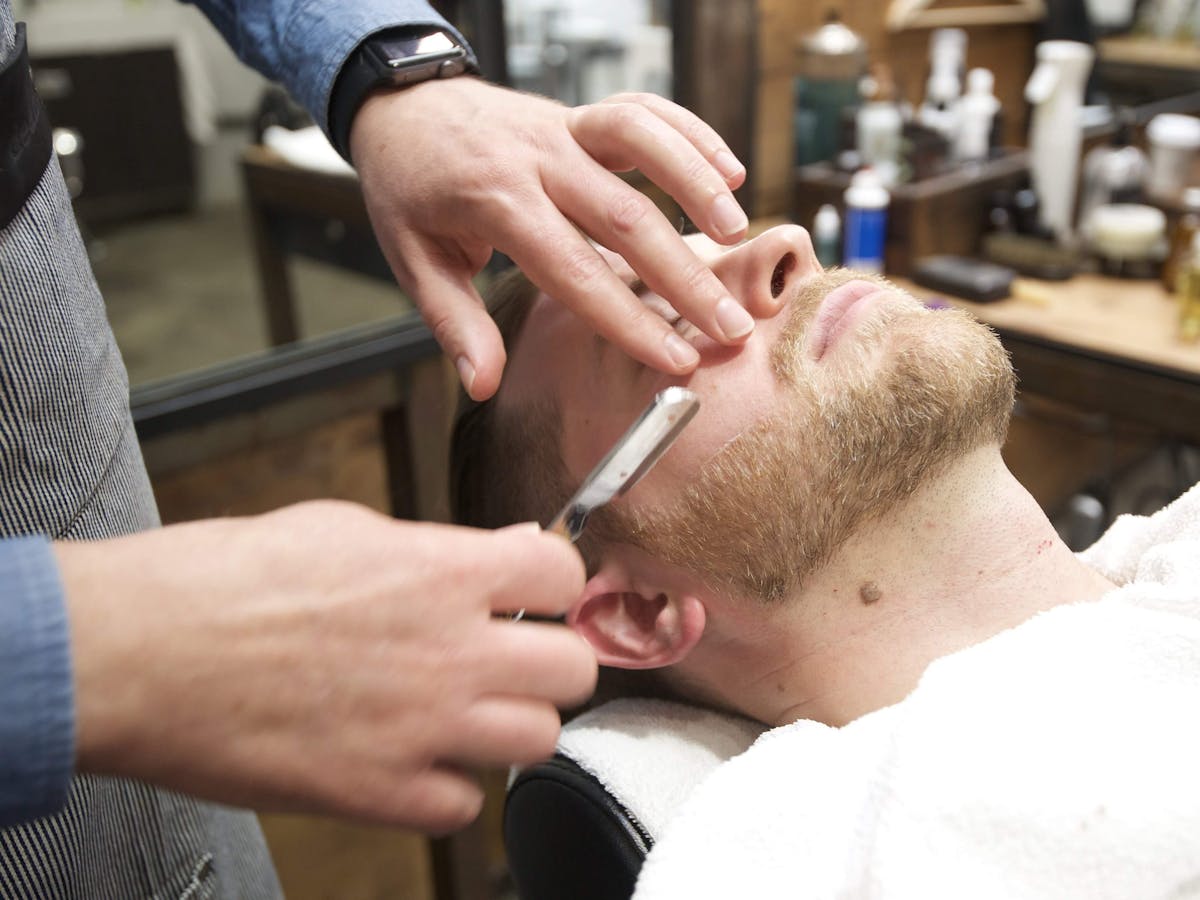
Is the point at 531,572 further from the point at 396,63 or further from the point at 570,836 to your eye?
the point at 396,63

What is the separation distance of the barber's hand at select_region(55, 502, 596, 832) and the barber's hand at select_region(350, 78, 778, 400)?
1.18ft

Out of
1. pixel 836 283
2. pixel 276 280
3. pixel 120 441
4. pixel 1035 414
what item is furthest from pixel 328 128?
pixel 1035 414

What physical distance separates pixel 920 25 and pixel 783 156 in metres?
0.65

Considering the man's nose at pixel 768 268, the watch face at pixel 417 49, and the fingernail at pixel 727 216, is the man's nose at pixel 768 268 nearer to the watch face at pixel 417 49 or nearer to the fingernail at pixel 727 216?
the fingernail at pixel 727 216

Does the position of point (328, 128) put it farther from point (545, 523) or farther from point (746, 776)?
point (746, 776)

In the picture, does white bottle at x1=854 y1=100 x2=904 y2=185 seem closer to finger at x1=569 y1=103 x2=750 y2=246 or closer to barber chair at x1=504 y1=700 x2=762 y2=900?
finger at x1=569 y1=103 x2=750 y2=246

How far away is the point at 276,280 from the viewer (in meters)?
2.43

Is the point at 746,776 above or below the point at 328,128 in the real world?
below

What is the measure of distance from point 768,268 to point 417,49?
1.45 ft

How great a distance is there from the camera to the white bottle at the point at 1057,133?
2268mm

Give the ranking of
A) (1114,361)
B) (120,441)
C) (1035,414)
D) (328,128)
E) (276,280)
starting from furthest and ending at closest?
(1035,414), (276,280), (1114,361), (328,128), (120,441)

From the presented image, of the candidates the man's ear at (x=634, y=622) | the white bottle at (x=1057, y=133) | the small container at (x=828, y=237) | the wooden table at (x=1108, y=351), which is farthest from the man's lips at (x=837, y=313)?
the white bottle at (x=1057, y=133)

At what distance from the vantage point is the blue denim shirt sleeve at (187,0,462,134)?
102 cm

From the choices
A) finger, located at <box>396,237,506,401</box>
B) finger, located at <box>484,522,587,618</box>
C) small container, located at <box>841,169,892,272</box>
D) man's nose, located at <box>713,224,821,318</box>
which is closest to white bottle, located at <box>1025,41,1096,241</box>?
small container, located at <box>841,169,892,272</box>
